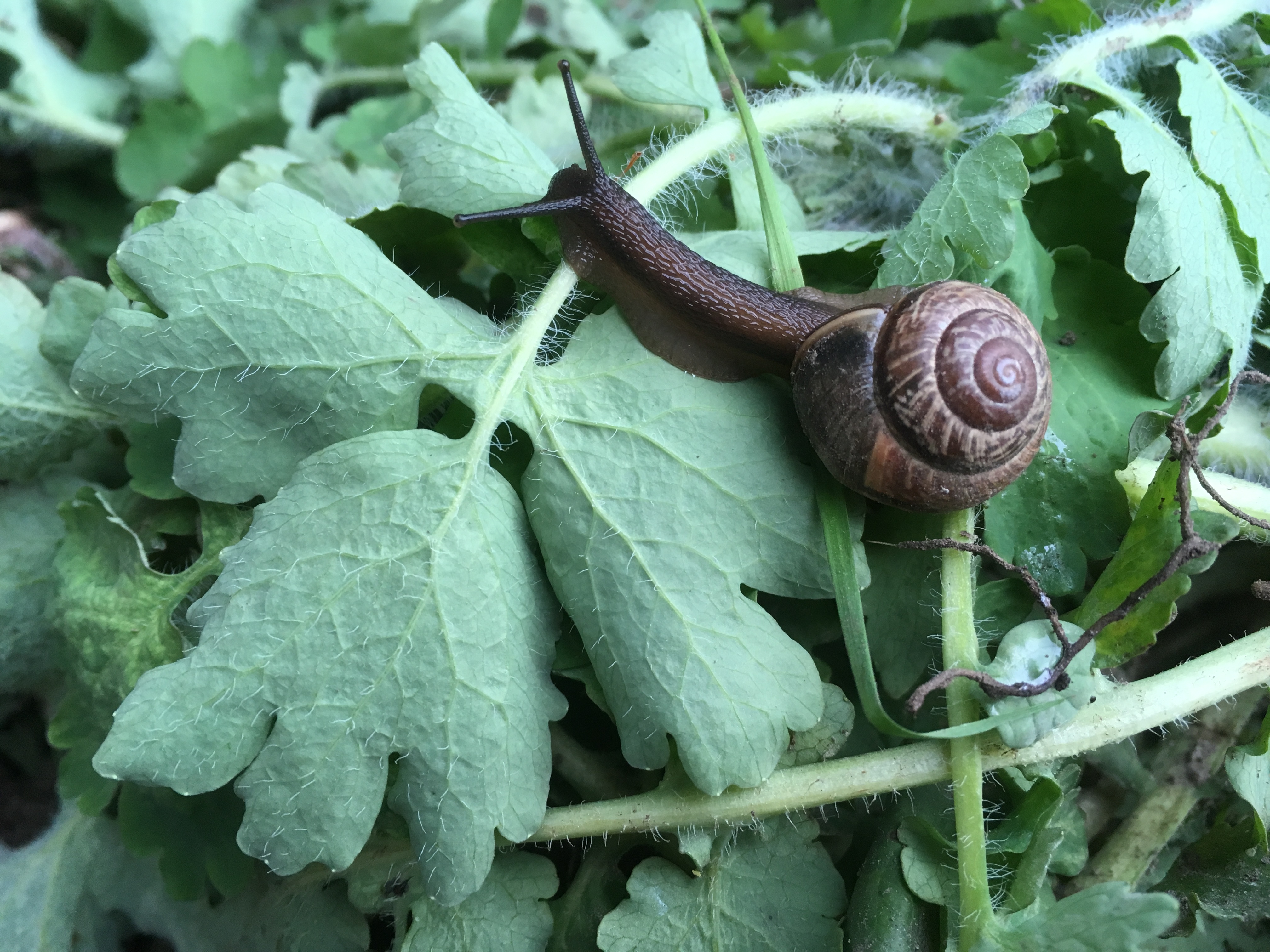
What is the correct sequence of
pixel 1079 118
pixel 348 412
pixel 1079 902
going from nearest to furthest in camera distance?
pixel 1079 902, pixel 348 412, pixel 1079 118

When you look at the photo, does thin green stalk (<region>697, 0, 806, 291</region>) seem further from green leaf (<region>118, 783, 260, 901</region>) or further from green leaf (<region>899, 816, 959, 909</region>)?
green leaf (<region>118, 783, 260, 901</region>)

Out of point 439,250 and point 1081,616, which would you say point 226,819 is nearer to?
point 439,250

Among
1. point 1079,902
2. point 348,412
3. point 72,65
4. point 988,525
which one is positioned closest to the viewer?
point 1079,902

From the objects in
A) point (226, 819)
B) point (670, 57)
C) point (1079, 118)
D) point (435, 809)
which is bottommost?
point (226, 819)

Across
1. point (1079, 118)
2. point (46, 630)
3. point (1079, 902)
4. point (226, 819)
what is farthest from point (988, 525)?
point (46, 630)

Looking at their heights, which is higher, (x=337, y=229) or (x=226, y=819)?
(x=337, y=229)

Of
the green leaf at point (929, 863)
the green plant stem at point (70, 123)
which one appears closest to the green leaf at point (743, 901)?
the green leaf at point (929, 863)
